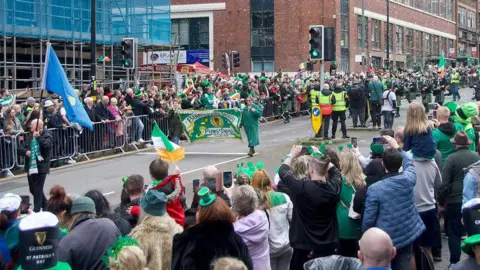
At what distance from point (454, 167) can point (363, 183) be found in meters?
1.79

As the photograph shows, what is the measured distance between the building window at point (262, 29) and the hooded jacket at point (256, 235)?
4635 centimetres

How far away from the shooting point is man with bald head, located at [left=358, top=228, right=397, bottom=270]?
4.79 metres

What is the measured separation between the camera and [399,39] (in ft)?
215

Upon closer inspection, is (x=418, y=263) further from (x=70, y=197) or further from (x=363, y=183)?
(x=70, y=197)

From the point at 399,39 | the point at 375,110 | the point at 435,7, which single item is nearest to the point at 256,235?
Result: the point at 375,110

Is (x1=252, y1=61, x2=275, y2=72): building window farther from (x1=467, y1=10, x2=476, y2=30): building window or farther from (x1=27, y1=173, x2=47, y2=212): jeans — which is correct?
(x1=467, y1=10, x2=476, y2=30): building window

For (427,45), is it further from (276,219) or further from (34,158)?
(276,219)

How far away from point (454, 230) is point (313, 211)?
8.24ft

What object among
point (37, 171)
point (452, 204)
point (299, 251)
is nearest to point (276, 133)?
point (37, 171)

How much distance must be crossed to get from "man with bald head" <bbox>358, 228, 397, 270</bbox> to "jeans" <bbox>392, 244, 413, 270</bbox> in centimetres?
238

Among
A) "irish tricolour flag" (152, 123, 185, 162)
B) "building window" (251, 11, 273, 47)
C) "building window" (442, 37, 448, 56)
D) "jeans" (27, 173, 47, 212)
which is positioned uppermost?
"building window" (442, 37, 448, 56)

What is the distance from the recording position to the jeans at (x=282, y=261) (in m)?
7.41

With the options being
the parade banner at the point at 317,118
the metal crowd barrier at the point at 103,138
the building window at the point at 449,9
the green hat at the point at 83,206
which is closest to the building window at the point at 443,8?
the building window at the point at 449,9

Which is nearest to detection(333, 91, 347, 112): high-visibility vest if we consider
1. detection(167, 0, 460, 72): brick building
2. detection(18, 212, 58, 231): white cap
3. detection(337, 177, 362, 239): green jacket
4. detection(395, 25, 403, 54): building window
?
detection(337, 177, 362, 239): green jacket
